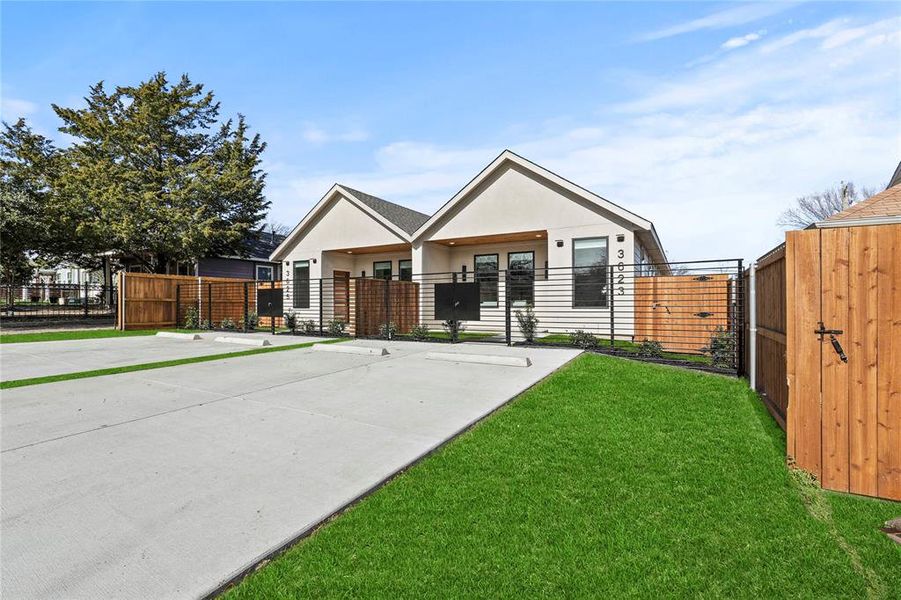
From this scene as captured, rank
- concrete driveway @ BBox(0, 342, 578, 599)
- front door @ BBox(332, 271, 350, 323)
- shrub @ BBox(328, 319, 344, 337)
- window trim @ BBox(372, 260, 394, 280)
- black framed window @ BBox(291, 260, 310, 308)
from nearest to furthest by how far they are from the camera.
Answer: concrete driveway @ BBox(0, 342, 578, 599) → shrub @ BBox(328, 319, 344, 337) → front door @ BBox(332, 271, 350, 323) → window trim @ BBox(372, 260, 394, 280) → black framed window @ BBox(291, 260, 310, 308)

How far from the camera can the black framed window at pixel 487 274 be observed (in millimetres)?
14852

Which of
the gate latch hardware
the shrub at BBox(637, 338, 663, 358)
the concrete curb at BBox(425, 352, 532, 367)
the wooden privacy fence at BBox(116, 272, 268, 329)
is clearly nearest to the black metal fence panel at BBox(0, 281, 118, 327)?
the wooden privacy fence at BBox(116, 272, 268, 329)

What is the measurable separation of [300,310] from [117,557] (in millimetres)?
16264

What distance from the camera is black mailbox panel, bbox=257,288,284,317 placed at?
14.3m

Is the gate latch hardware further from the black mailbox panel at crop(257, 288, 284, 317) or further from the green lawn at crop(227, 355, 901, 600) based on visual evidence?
the black mailbox panel at crop(257, 288, 284, 317)

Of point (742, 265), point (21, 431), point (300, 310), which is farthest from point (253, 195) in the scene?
point (742, 265)

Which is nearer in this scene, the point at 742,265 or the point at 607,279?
the point at 742,265

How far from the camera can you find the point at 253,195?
2403cm

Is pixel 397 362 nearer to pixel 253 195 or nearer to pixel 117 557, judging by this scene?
pixel 117 557

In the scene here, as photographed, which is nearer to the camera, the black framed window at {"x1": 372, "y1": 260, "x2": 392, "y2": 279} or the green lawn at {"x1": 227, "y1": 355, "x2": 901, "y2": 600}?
the green lawn at {"x1": 227, "y1": 355, "x2": 901, "y2": 600}

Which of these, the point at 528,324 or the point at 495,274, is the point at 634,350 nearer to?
the point at 528,324

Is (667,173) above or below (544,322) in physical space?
above

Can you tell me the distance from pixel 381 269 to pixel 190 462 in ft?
47.5

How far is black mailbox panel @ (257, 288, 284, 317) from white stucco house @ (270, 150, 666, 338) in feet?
2.53
